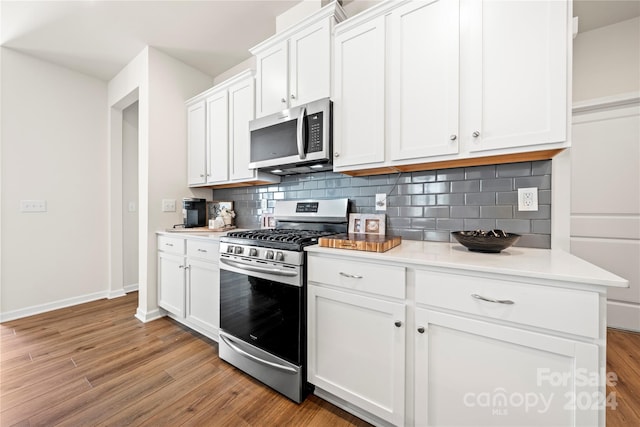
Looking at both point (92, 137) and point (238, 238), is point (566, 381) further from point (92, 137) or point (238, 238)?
point (92, 137)

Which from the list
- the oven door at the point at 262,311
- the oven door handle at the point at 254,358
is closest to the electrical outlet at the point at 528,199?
the oven door at the point at 262,311

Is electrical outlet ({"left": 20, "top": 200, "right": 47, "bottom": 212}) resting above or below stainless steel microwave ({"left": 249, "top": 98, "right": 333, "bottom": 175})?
below

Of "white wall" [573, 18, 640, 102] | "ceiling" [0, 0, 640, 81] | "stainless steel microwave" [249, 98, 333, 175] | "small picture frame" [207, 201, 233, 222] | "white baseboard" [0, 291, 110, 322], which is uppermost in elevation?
"ceiling" [0, 0, 640, 81]

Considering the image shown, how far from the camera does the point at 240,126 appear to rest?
240 centimetres

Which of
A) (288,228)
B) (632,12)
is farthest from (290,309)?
(632,12)

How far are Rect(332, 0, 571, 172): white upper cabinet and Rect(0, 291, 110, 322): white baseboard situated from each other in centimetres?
362

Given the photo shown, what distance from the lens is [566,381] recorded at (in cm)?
89

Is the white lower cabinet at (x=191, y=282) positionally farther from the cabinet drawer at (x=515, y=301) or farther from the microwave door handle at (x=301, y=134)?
the cabinet drawer at (x=515, y=301)

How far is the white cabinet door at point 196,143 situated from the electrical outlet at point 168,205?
288 millimetres

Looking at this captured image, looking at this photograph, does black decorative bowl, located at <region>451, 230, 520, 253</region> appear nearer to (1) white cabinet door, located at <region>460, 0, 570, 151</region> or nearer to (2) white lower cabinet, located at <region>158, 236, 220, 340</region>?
(1) white cabinet door, located at <region>460, 0, 570, 151</region>

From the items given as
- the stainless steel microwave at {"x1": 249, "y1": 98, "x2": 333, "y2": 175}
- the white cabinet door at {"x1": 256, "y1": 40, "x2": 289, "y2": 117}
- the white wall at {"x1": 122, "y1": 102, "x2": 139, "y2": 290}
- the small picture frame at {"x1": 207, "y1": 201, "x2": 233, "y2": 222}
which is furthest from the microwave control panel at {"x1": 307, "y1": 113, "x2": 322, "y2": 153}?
the white wall at {"x1": 122, "y1": 102, "x2": 139, "y2": 290}

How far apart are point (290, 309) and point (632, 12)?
151 inches

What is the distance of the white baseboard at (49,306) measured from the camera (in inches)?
104

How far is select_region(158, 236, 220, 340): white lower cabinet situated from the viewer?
2066 millimetres
